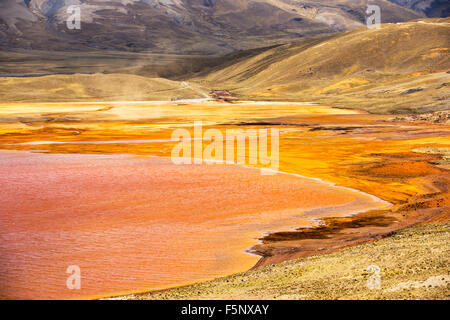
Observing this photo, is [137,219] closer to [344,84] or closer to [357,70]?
[344,84]

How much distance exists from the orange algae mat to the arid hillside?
5069 centimetres

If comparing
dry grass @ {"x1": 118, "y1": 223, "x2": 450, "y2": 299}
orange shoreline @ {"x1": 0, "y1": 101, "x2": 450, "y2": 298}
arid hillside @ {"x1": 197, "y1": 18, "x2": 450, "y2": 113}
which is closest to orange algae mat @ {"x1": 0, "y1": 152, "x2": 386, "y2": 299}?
orange shoreline @ {"x1": 0, "y1": 101, "x2": 450, "y2": 298}

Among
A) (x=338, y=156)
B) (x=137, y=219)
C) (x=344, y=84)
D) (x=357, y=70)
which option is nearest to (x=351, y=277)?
(x=137, y=219)

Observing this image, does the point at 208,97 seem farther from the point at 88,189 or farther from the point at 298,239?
the point at 298,239

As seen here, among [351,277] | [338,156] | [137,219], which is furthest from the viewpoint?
[338,156]

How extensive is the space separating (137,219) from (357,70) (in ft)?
315

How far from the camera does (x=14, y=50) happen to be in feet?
628

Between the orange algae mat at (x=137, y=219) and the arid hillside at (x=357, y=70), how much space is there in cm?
5069

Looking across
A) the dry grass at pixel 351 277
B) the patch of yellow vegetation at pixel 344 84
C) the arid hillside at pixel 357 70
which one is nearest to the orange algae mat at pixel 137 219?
the dry grass at pixel 351 277

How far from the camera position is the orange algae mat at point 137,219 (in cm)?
1234

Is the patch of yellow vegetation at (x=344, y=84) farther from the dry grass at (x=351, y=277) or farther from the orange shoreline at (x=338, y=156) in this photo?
the dry grass at (x=351, y=277)

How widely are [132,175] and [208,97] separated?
66.7 metres

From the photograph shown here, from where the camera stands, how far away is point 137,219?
17.3 m

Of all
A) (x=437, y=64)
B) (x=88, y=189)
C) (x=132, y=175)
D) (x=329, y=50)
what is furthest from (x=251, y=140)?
(x=329, y=50)
